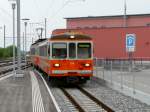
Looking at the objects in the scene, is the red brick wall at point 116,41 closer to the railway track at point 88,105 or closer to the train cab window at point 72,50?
the train cab window at point 72,50

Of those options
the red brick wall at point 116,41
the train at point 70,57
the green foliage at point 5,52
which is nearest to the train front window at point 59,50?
the train at point 70,57

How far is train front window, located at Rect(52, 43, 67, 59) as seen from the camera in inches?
992

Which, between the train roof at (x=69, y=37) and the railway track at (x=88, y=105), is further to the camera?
the train roof at (x=69, y=37)

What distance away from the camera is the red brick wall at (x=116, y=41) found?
6134 cm

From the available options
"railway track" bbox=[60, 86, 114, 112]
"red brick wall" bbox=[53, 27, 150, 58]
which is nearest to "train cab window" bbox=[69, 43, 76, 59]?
"railway track" bbox=[60, 86, 114, 112]

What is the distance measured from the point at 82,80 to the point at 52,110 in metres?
11.4

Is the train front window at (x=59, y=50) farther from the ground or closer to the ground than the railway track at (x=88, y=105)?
farther from the ground

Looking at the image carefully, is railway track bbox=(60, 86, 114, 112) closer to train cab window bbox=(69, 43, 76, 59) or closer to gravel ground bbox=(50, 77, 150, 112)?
gravel ground bbox=(50, 77, 150, 112)

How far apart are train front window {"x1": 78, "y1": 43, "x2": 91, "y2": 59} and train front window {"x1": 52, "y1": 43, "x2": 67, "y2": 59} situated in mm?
826

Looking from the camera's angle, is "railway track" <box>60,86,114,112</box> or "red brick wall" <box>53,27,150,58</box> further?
"red brick wall" <box>53,27,150,58</box>

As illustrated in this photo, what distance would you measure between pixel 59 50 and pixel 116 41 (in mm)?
38631

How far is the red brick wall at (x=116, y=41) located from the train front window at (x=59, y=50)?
3604cm

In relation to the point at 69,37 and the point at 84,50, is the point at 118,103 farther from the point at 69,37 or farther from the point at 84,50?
the point at 69,37

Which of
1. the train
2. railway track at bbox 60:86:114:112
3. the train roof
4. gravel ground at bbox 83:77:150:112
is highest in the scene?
the train roof
